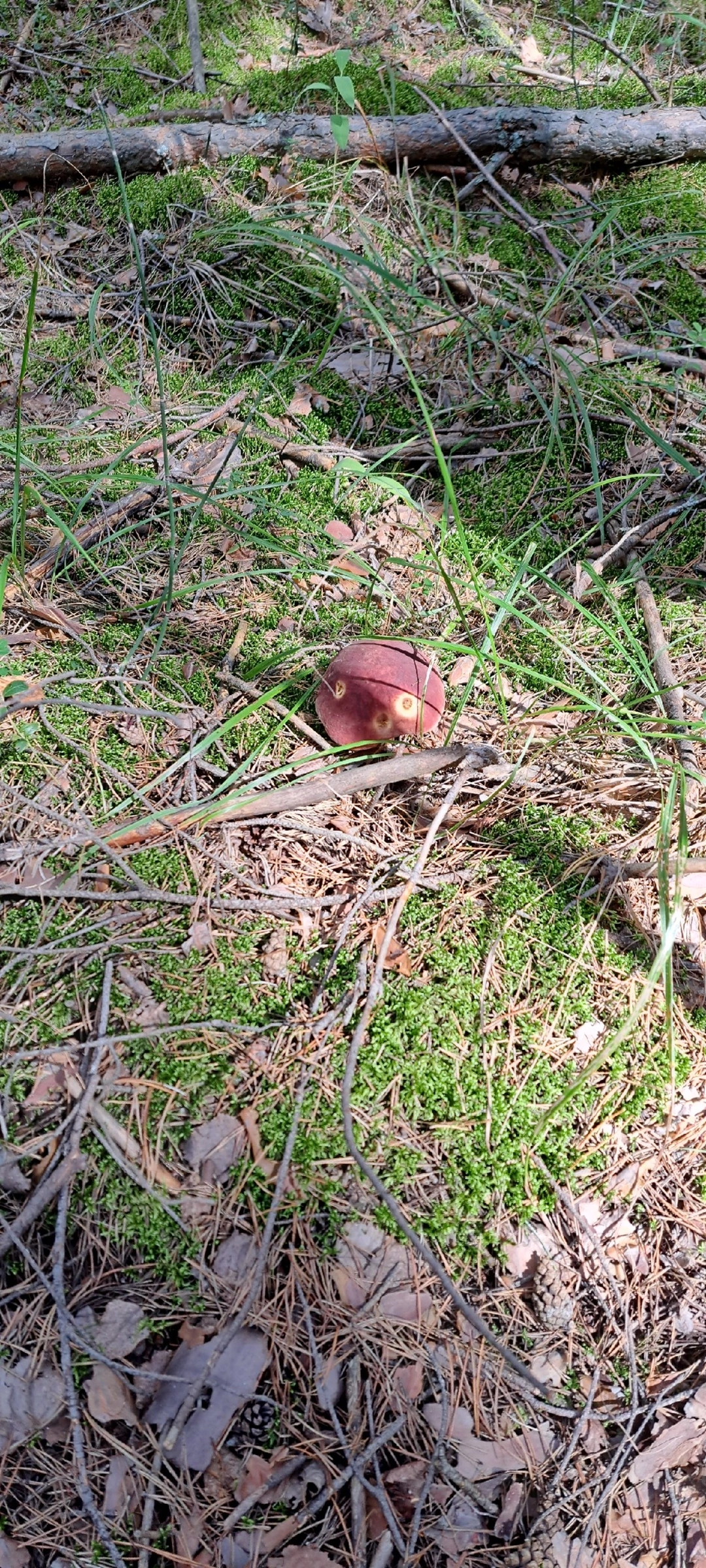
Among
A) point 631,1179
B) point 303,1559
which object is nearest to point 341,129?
point 631,1179

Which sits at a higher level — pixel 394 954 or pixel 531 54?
pixel 531 54

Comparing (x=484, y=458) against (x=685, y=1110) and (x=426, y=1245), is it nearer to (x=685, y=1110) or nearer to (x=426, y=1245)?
(x=685, y=1110)

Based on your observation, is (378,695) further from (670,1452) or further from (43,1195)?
(670,1452)

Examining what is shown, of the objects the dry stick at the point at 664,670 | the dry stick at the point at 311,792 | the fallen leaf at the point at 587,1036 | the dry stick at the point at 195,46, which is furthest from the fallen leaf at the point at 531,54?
the fallen leaf at the point at 587,1036

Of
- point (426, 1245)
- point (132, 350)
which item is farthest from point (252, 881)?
point (132, 350)

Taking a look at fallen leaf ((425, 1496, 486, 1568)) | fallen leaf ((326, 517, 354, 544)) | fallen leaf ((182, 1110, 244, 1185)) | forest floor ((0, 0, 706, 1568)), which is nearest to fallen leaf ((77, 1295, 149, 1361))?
forest floor ((0, 0, 706, 1568))

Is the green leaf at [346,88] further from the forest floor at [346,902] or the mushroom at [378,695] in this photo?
the mushroom at [378,695]

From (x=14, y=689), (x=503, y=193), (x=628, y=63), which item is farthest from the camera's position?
(x=628, y=63)

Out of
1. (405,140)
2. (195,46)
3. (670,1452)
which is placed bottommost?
(670,1452)
